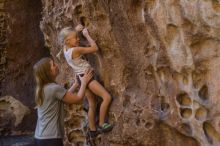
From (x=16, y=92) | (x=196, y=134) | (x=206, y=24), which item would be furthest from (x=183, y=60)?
(x=16, y=92)

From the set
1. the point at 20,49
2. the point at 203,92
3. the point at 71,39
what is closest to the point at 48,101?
the point at 71,39

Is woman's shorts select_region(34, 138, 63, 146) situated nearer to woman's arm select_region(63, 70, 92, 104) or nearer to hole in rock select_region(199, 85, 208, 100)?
woman's arm select_region(63, 70, 92, 104)

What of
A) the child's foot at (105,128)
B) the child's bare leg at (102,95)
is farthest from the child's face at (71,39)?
the child's foot at (105,128)

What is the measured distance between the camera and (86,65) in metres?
3.89

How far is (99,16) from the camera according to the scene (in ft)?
12.7

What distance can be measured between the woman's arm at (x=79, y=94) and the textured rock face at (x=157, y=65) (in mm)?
220

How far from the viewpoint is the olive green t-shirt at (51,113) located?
10.6 ft

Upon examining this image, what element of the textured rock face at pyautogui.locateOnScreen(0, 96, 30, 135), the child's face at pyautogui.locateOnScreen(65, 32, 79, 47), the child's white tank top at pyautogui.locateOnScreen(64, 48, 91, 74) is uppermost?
the child's face at pyautogui.locateOnScreen(65, 32, 79, 47)

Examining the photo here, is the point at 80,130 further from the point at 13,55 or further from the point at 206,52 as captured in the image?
the point at 13,55

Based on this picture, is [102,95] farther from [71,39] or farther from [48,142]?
[48,142]

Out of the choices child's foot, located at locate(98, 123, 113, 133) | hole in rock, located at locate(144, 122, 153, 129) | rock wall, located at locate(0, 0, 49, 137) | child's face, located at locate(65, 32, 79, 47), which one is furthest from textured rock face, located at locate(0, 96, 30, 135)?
hole in rock, located at locate(144, 122, 153, 129)

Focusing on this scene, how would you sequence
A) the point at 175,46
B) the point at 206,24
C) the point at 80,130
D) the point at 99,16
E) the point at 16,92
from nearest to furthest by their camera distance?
the point at 206,24
the point at 175,46
the point at 99,16
the point at 80,130
the point at 16,92

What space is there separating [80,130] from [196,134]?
1529mm

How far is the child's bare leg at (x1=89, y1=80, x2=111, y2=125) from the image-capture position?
3.90 m
